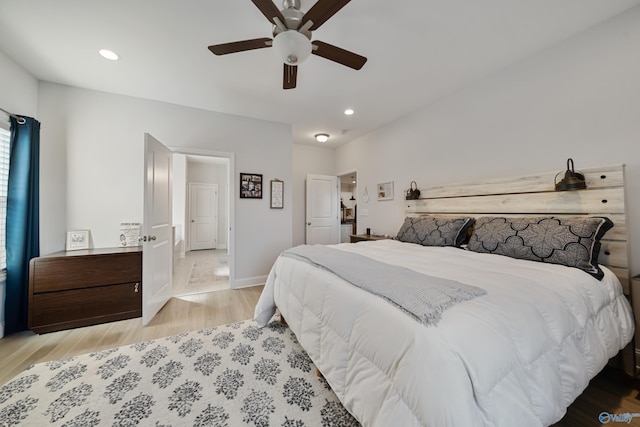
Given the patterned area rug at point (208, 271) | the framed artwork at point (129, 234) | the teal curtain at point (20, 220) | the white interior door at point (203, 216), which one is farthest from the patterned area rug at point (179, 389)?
the white interior door at point (203, 216)

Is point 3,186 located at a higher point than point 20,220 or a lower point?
higher

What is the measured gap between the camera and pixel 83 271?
237 cm

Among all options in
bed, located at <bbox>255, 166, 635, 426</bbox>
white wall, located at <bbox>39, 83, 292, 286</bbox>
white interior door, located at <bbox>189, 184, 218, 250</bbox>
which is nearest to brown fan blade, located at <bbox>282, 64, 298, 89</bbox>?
bed, located at <bbox>255, 166, 635, 426</bbox>

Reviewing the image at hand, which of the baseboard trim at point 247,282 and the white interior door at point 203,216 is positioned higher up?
the white interior door at point 203,216

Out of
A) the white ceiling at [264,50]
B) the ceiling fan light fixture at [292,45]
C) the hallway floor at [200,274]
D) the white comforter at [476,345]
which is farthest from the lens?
the hallway floor at [200,274]

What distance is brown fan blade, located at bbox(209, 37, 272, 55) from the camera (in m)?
1.62

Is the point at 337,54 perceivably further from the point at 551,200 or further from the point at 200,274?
the point at 200,274

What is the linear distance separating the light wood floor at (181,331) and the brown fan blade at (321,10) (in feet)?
8.62

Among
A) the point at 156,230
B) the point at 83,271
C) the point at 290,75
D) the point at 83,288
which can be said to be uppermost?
the point at 290,75

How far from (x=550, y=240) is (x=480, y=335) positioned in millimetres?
1456

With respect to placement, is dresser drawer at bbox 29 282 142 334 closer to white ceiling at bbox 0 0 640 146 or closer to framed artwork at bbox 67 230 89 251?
framed artwork at bbox 67 230 89 251

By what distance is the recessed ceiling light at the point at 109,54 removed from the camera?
2164mm

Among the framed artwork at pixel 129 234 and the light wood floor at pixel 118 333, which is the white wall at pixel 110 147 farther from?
the light wood floor at pixel 118 333

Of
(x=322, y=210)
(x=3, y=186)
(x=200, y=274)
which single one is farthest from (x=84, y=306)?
(x=322, y=210)
